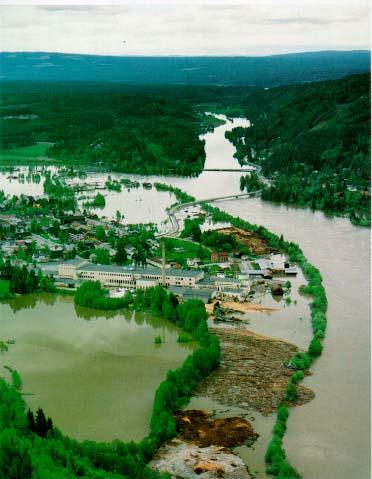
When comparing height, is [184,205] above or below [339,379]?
above

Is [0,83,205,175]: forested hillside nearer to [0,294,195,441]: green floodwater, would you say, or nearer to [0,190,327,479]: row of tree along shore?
[0,294,195,441]: green floodwater

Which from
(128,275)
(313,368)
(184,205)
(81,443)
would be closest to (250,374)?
(313,368)


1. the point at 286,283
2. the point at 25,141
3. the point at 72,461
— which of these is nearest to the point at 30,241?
the point at 286,283

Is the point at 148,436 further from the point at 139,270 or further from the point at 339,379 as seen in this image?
the point at 139,270

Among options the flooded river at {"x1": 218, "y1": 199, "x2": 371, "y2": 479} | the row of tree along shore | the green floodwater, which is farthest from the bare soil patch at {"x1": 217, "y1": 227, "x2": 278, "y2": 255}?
the green floodwater

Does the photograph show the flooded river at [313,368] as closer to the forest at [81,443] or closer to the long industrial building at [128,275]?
the forest at [81,443]

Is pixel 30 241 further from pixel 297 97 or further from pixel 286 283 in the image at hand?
pixel 297 97
